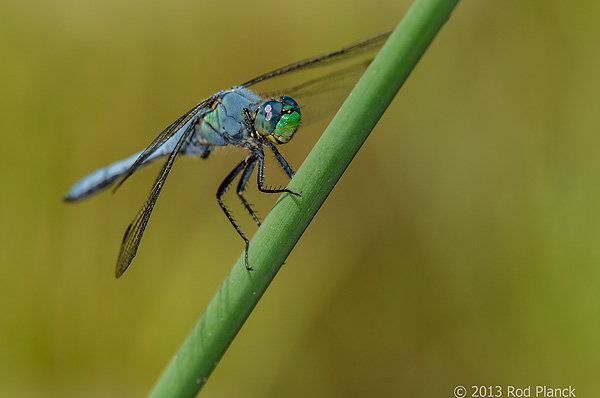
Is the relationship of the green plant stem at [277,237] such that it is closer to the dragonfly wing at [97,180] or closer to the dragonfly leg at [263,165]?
the dragonfly leg at [263,165]

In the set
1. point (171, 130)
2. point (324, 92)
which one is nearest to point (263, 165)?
point (171, 130)

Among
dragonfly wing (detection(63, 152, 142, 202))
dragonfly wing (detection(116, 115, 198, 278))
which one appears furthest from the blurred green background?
dragonfly wing (detection(116, 115, 198, 278))

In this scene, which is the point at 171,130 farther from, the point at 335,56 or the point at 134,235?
the point at 335,56

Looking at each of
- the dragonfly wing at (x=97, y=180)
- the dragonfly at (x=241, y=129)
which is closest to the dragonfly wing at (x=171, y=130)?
the dragonfly at (x=241, y=129)

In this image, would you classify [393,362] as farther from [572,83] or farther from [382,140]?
[572,83]

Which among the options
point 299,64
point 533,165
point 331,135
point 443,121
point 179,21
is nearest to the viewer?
point 331,135

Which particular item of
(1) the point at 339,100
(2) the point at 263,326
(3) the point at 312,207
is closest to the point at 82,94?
(1) the point at 339,100

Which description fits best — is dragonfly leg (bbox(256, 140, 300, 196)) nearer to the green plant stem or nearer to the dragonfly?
the dragonfly

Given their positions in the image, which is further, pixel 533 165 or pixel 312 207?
pixel 533 165
